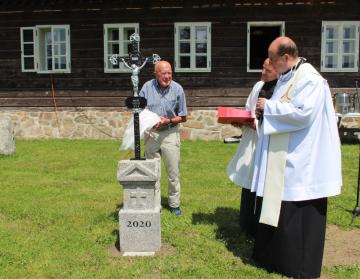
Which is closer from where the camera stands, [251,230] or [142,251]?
[142,251]

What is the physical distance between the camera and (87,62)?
1418 centimetres

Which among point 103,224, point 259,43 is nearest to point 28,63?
point 259,43

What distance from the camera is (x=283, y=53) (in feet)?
14.0

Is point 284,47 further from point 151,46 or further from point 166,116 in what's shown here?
point 151,46

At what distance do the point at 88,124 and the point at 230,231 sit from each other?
9.45 m

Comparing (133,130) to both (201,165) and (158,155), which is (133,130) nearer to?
(158,155)

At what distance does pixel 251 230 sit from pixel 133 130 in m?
1.65

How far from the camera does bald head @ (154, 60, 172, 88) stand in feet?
18.9

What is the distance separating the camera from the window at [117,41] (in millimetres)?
13844

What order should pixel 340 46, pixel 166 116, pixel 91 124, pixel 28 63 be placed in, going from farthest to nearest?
1. pixel 28 63
2. pixel 91 124
3. pixel 340 46
4. pixel 166 116

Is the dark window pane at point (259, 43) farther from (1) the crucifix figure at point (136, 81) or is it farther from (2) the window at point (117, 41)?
(1) the crucifix figure at point (136, 81)

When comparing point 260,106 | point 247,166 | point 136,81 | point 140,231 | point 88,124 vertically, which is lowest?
point 140,231

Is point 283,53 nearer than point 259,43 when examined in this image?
Yes

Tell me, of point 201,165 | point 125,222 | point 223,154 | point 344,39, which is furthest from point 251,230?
point 344,39
